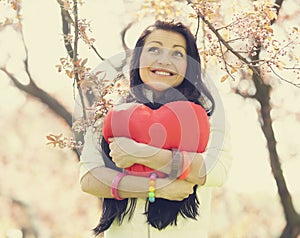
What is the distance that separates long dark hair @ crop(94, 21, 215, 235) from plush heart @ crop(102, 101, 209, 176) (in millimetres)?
84

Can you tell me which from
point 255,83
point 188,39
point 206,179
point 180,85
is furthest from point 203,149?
point 255,83

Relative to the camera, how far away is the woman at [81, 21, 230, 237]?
4.38ft

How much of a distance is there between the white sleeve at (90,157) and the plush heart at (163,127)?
10 centimetres

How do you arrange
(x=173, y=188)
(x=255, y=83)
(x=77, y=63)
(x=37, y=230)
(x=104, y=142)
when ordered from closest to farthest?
1. (x=173, y=188)
2. (x=104, y=142)
3. (x=77, y=63)
4. (x=255, y=83)
5. (x=37, y=230)

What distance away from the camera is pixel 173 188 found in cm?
134

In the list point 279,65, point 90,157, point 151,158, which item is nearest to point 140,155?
point 151,158

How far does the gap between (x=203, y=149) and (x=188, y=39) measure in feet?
0.99

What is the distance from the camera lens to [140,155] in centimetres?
132

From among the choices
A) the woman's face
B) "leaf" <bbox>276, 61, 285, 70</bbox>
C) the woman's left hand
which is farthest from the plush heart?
"leaf" <bbox>276, 61, 285, 70</bbox>

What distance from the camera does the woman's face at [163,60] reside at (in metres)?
1.46

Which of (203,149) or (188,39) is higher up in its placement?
(188,39)

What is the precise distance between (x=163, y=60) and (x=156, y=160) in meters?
0.28

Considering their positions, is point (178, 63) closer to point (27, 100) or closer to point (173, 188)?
point (173, 188)

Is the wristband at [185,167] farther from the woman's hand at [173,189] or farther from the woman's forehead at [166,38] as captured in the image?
the woman's forehead at [166,38]
